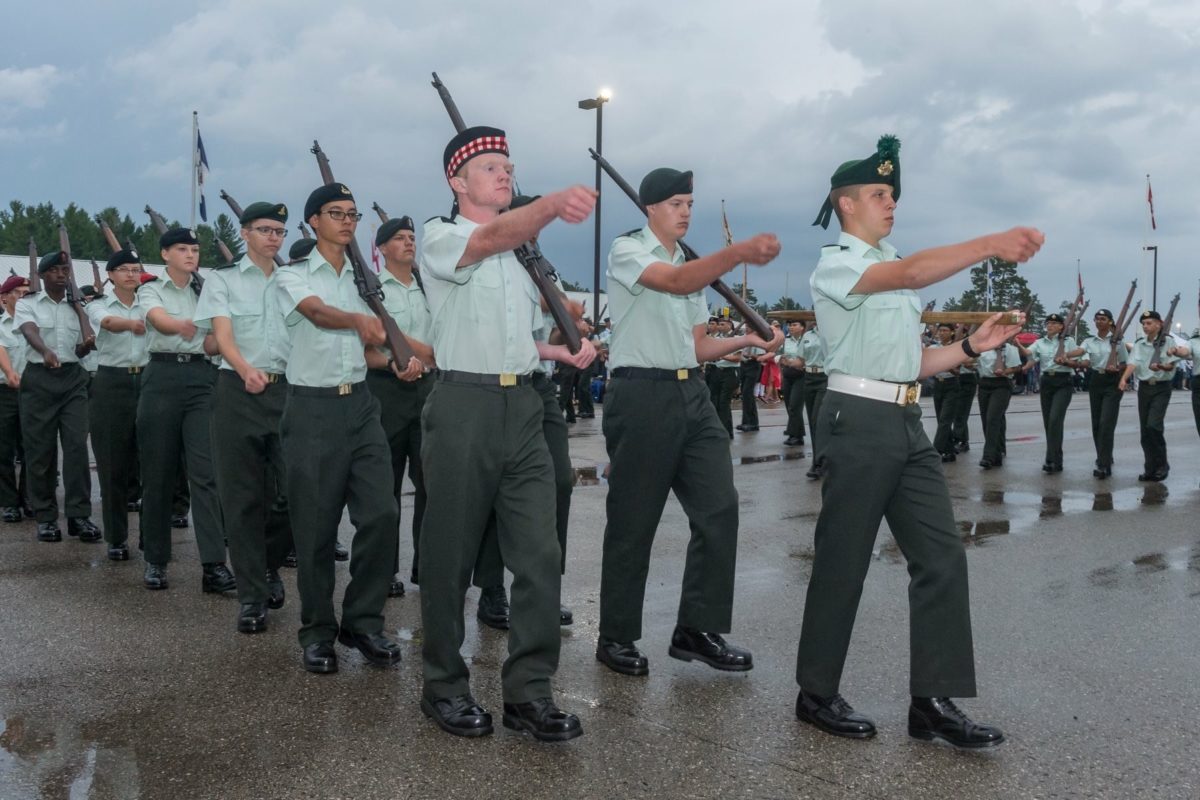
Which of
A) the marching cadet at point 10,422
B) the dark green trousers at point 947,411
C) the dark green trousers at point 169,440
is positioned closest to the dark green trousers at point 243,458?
the dark green trousers at point 169,440

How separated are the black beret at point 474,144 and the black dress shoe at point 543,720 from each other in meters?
1.99

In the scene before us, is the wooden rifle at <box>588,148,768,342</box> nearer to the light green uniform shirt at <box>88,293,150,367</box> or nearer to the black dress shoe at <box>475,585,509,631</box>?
the black dress shoe at <box>475,585,509,631</box>

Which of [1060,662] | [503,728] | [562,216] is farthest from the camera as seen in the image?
[1060,662]

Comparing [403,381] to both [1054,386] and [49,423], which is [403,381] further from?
[1054,386]

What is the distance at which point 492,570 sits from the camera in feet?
19.3

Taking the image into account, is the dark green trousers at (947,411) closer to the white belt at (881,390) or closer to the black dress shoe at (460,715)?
the white belt at (881,390)

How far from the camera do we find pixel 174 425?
6961mm

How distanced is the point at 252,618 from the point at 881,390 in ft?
10.9

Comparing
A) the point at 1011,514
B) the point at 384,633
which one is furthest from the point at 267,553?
the point at 1011,514

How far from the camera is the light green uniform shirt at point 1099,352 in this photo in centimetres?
1369

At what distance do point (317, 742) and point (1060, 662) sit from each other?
3.20m

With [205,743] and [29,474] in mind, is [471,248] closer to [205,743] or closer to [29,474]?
[205,743]

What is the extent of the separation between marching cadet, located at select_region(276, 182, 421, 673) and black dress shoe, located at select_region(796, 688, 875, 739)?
1852mm

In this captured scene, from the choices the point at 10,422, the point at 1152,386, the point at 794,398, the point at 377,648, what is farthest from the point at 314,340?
the point at 794,398
